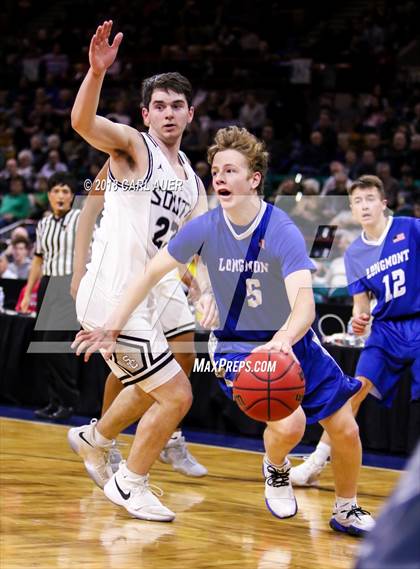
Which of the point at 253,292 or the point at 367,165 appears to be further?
the point at 367,165

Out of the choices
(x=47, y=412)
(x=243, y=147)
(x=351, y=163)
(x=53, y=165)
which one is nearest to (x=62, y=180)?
(x=47, y=412)

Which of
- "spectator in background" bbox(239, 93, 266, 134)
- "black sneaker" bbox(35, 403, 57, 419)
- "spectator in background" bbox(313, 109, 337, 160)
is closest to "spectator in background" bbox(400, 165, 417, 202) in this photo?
"spectator in background" bbox(313, 109, 337, 160)

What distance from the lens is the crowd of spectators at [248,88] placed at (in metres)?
13.0

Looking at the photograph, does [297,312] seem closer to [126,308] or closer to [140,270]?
[126,308]

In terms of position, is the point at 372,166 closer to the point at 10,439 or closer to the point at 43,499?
the point at 10,439

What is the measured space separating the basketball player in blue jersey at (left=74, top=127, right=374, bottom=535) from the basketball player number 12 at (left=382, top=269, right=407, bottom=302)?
146 cm

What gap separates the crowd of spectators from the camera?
12992 mm

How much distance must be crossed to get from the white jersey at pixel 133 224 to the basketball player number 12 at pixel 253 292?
59 centimetres

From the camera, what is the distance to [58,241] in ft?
26.6

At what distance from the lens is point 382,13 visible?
53.4 ft

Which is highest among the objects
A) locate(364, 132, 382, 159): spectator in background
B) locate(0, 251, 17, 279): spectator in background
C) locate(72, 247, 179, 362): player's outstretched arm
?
locate(364, 132, 382, 159): spectator in background

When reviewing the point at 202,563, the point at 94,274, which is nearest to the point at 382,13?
the point at 94,274

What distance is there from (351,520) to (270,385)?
93 centimetres

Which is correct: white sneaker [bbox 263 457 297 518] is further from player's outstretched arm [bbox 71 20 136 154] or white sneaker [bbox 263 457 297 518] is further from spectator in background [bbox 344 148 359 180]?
spectator in background [bbox 344 148 359 180]
